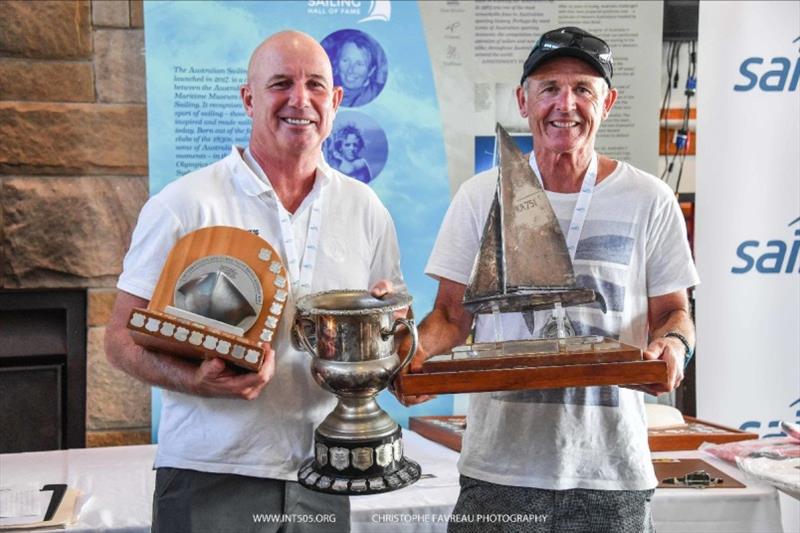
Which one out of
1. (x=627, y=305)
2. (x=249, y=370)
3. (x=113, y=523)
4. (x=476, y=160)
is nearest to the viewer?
(x=249, y=370)

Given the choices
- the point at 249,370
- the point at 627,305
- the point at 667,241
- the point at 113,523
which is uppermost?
the point at 667,241

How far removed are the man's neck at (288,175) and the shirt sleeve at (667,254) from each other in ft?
2.48

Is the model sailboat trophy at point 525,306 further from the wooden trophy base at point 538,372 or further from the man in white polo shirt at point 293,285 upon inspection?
the man in white polo shirt at point 293,285

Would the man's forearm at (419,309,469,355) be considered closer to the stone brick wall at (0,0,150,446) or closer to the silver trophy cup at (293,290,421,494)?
the silver trophy cup at (293,290,421,494)

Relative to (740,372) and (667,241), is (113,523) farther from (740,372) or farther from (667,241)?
(740,372)

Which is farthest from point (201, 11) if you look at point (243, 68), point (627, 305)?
point (627, 305)

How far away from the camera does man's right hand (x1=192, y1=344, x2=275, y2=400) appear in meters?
→ 1.63

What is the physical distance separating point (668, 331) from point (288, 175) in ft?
2.86

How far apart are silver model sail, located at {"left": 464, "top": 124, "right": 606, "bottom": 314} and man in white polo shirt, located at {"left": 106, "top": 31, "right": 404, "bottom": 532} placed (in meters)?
0.21

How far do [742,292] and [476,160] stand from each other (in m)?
1.06

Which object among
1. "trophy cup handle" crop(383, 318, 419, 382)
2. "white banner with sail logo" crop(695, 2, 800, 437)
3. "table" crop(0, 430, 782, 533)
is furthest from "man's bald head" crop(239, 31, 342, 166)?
"white banner with sail logo" crop(695, 2, 800, 437)

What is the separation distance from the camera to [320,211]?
1.88 m

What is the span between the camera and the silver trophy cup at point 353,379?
5.29ft

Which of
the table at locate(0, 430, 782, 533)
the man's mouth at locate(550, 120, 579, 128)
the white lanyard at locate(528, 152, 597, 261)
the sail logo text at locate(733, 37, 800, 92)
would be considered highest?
the sail logo text at locate(733, 37, 800, 92)
